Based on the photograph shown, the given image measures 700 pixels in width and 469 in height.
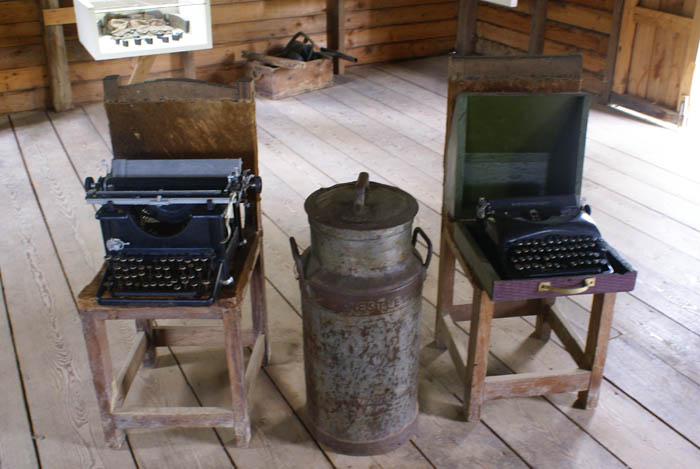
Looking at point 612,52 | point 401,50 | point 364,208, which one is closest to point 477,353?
point 364,208

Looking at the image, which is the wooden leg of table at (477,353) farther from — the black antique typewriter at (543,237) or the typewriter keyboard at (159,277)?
the typewriter keyboard at (159,277)

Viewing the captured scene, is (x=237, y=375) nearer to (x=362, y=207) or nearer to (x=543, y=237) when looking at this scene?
(x=362, y=207)

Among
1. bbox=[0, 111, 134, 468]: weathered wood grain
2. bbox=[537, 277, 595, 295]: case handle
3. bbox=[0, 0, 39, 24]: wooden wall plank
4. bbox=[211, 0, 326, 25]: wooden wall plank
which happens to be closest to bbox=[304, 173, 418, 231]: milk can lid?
bbox=[537, 277, 595, 295]: case handle

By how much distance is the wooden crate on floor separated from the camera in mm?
5660

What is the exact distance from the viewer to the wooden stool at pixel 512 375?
2.29 meters

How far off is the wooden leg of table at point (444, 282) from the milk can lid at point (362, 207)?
49 cm

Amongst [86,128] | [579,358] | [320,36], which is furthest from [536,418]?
[320,36]

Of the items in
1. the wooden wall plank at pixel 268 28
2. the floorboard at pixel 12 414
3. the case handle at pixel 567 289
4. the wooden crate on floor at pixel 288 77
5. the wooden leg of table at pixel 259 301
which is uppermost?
the wooden wall plank at pixel 268 28

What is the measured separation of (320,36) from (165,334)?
423cm

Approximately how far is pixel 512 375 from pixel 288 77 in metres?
3.88

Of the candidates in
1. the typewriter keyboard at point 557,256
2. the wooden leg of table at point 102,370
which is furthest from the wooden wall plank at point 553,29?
the wooden leg of table at point 102,370

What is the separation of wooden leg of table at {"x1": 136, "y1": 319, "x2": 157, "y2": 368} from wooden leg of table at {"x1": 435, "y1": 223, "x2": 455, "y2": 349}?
3.64 feet

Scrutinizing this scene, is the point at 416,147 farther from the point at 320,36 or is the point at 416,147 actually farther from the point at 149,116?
the point at 149,116

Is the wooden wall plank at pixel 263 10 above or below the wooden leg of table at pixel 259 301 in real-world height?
above
